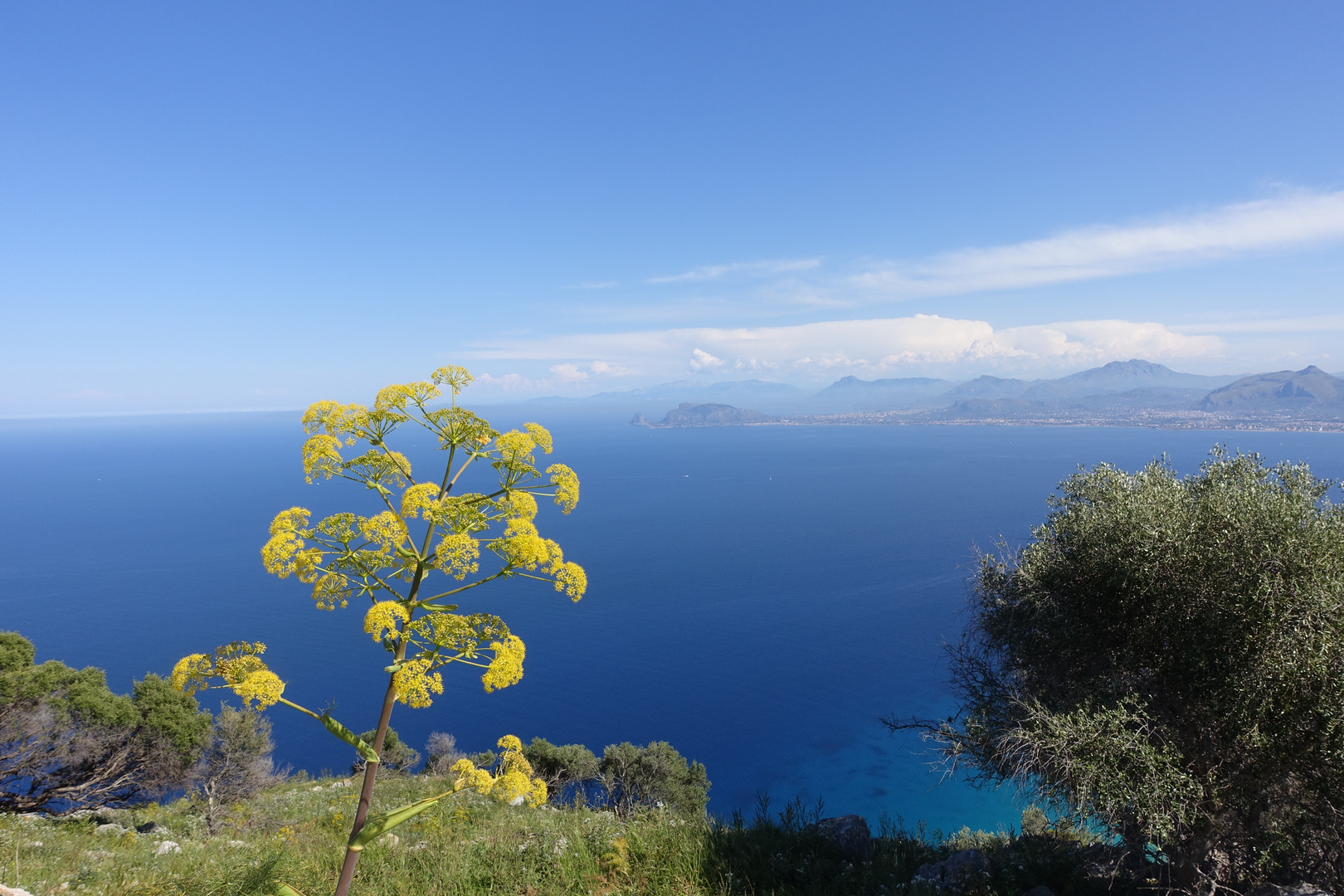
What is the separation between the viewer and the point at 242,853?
7031mm

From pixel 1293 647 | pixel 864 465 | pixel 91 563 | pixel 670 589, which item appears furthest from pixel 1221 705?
pixel 864 465

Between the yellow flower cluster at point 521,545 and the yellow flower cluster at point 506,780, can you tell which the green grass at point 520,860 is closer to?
the yellow flower cluster at point 506,780

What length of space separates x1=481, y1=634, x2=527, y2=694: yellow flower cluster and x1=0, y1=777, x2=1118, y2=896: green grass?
150 inches

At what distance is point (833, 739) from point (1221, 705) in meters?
41.3

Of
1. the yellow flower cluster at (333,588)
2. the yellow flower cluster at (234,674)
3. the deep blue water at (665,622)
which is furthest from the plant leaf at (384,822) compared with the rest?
the deep blue water at (665,622)

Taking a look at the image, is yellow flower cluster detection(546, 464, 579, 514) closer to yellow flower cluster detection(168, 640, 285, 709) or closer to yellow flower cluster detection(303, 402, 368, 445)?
yellow flower cluster detection(303, 402, 368, 445)

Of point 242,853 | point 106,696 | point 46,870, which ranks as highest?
point 46,870

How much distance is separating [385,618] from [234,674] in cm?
96

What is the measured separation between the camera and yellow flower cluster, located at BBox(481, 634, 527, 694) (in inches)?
119

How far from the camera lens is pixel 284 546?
321 centimetres

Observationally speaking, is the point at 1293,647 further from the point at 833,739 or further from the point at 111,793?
the point at 833,739

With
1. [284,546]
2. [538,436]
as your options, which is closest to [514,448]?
[538,436]

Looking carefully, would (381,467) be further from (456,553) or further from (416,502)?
(456,553)

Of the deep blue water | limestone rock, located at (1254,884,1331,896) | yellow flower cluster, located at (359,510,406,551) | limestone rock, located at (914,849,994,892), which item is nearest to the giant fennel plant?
yellow flower cluster, located at (359,510,406,551)
